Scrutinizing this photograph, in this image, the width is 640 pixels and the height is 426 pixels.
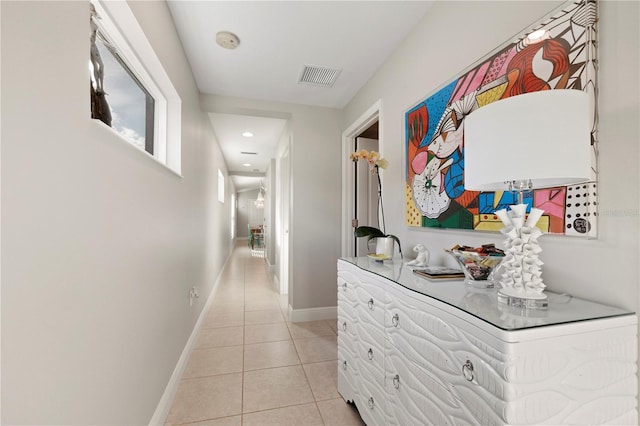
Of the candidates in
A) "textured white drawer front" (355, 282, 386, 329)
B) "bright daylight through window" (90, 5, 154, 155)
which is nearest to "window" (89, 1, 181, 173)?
"bright daylight through window" (90, 5, 154, 155)

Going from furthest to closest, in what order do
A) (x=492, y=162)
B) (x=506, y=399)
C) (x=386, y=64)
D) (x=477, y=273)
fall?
(x=386, y=64), (x=477, y=273), (x=492, y=162), (x=506, y=399)

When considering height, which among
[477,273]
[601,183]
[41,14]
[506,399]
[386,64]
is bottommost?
[506,399]

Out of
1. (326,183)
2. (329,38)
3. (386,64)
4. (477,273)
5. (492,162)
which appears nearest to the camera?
(492,162)

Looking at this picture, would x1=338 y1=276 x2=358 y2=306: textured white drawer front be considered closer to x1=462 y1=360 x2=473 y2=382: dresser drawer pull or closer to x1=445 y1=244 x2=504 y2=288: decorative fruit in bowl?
x1=445 y1=244 x2=504 y2=288: decorative fruit in bowl

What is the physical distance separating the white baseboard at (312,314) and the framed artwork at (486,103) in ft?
6.05

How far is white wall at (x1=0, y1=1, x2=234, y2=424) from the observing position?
614 mm

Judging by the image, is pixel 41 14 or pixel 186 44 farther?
pixel 186 44

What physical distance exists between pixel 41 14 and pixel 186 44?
1683 millimetres

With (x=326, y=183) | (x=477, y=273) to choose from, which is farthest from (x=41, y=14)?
(x=326, y=183)

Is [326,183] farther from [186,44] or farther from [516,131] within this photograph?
[516,131]

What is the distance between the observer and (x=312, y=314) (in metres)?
3.22

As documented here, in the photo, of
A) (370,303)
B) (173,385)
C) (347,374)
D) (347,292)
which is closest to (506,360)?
(370,303)

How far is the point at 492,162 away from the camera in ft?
2.66

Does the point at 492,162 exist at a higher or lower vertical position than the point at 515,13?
lower
